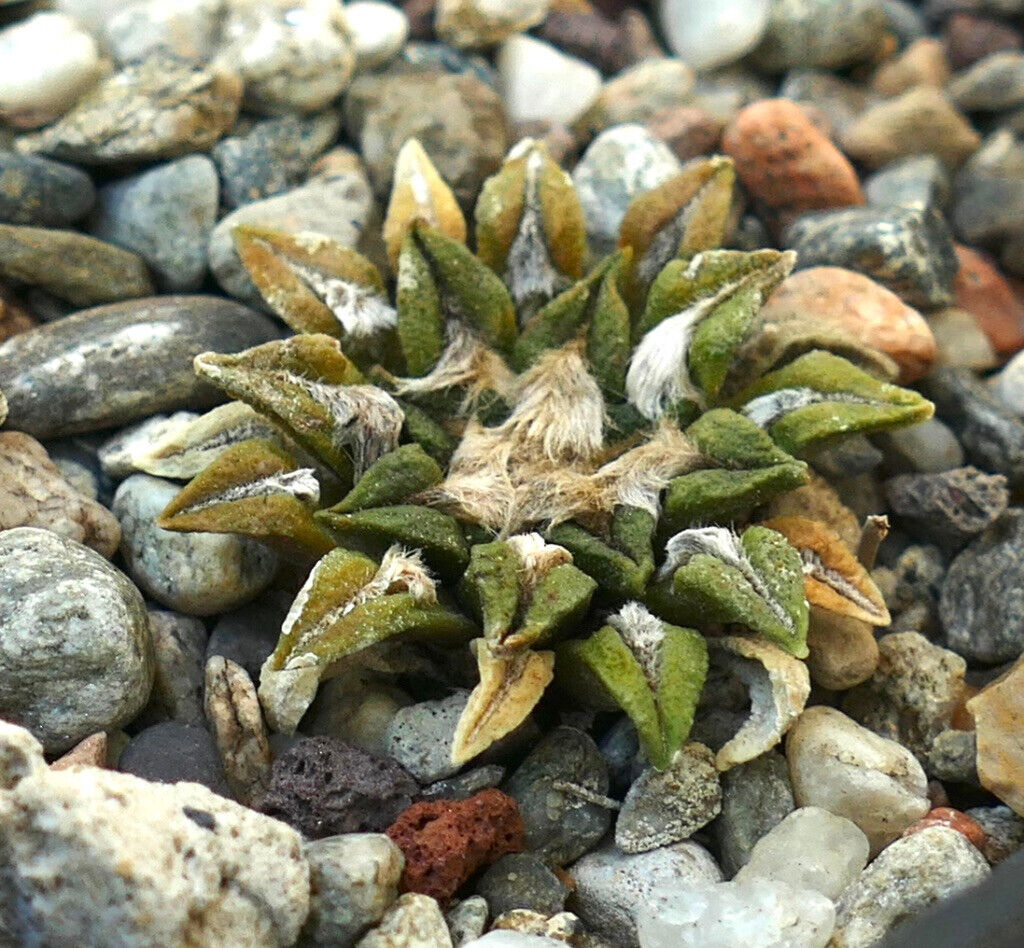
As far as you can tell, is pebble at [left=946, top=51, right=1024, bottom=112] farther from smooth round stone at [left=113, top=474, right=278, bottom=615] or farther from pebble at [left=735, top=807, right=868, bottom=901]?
smooth round stone at [left=113, top=474, right=278, bottom=615]

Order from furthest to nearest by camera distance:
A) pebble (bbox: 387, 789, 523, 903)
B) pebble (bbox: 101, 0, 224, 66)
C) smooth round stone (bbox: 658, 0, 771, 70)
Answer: smooth round stone (bbox: 658, 0, 771, 70) → pebble (bbox: 101, 0, 224, 66) → pebble (bbox: 387, 789, 523, 903)

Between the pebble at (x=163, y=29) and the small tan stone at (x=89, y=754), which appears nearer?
the small tan stone at (x=89, y=754)

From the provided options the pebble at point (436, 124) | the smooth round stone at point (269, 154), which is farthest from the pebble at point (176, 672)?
the pebble at point (436, 124)

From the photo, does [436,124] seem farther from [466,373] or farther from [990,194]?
[990,194]

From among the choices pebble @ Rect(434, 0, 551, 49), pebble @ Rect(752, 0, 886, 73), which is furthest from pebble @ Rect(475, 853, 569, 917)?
pebble @ Rect(752, 0, 886, 73)

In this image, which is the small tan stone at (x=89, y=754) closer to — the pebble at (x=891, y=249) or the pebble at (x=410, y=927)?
the pebble at (x=410, y=927)

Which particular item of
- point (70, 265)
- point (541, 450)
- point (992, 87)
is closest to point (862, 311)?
point (541, 450)

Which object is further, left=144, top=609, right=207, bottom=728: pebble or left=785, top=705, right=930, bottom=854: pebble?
left=144, top=609, right=207, bottom=728: pebble

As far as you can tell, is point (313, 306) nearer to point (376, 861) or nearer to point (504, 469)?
point (504, 469)
